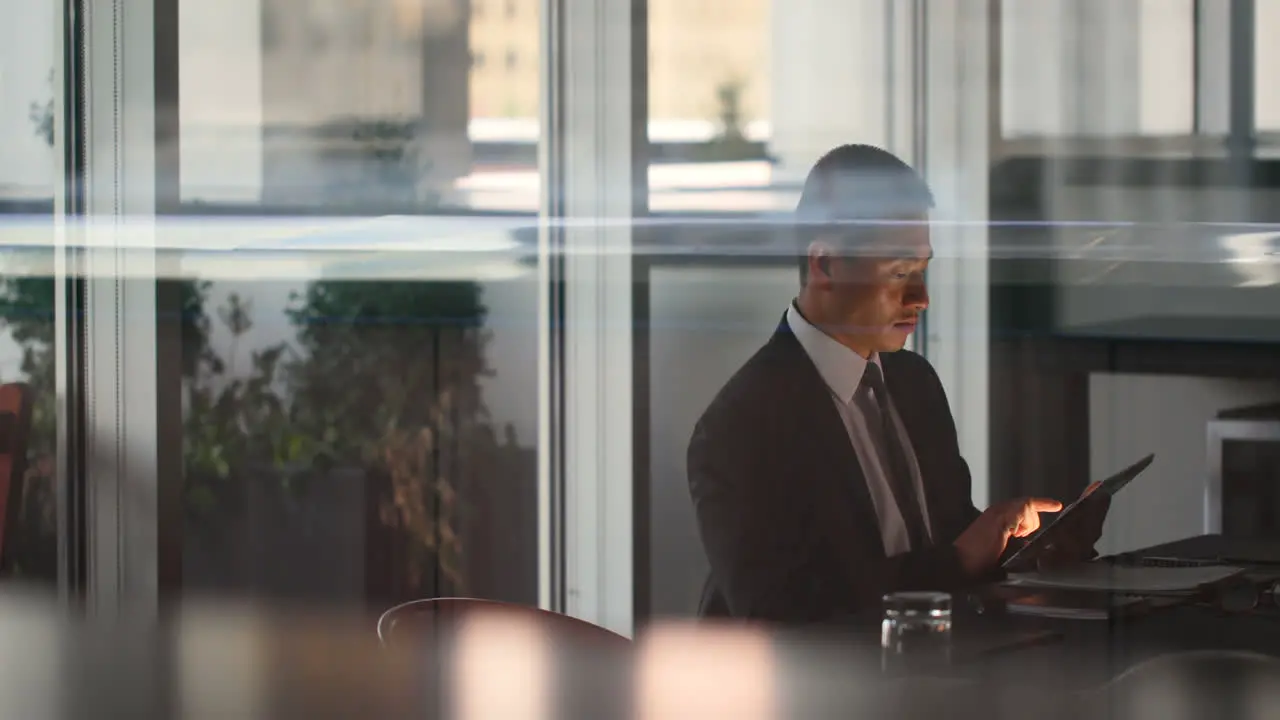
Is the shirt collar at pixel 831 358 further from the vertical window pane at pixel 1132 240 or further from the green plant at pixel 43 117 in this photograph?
the green plant at pixel 43 117

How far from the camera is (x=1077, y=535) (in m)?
1.54

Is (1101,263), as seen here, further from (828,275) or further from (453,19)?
(453,19)

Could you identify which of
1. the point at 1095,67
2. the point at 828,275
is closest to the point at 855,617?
the point at 828,275

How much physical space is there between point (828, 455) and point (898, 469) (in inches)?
4.2

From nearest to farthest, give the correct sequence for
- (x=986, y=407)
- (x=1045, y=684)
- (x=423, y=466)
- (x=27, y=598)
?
(x=1045, y=684), (x=986, y=407), (x=423, y=466), (x=27, y=598)

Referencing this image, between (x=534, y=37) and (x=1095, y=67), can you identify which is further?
(x=534, y=37)

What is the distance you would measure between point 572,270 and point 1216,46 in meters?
0.82

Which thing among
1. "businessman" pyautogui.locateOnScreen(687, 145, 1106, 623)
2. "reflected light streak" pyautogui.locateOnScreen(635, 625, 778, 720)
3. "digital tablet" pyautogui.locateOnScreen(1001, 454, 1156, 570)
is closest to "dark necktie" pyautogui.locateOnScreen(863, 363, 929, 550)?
"businessman" pyautogui.locateOnScreen(687, 145, 1106, 623)

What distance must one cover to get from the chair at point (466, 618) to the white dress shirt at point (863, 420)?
37cm

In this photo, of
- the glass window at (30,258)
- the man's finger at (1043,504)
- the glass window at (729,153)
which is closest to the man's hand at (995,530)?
the man's finger at (1043,504)

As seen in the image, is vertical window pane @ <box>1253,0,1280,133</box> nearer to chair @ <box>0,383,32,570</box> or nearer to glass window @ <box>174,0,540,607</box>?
glass window @ <box>174,0,540,607</box>

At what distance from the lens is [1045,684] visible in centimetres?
148

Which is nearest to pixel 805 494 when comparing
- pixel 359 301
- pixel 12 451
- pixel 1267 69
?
pixel 359 301

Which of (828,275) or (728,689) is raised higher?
(828,275)
